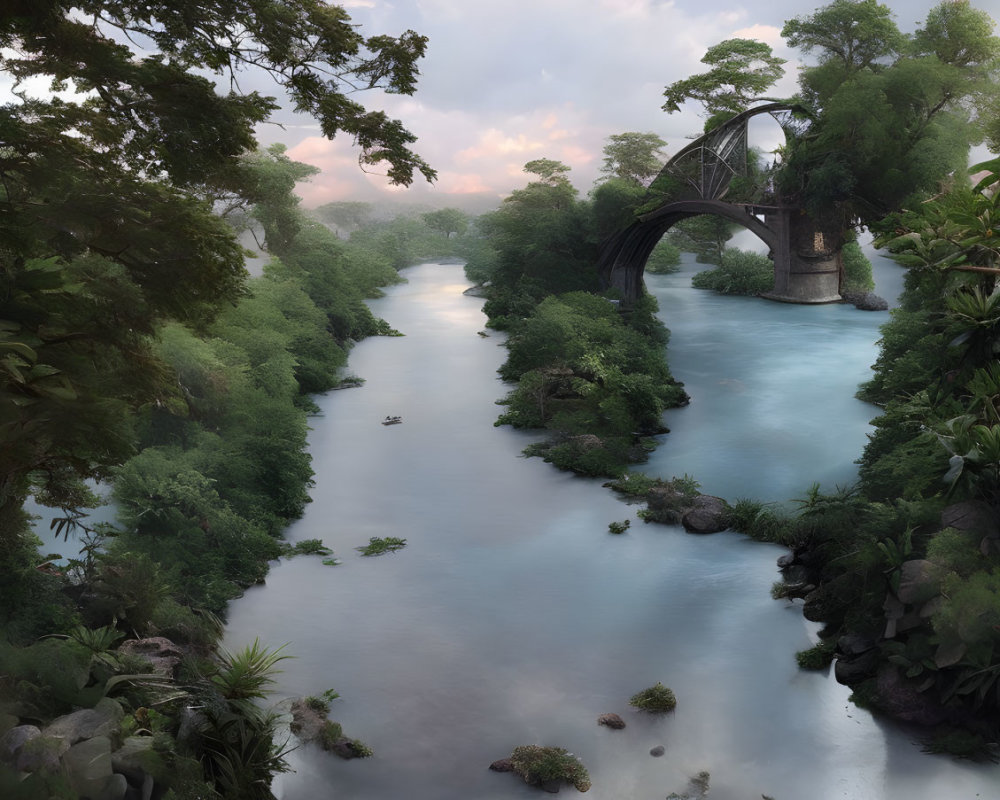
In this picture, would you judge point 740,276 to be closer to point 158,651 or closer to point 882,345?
point 882,345

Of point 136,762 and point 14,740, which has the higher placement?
point 14,740

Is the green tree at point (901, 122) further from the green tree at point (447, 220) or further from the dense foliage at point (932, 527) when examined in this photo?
the green tree at point (447, 220)

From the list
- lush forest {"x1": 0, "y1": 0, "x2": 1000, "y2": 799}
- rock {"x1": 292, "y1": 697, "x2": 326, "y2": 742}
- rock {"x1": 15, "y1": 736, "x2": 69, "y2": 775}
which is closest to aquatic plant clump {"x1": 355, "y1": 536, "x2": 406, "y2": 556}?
lush forest {"x1": 0, "y1": 0, "x2": 1000, "y2": 799}

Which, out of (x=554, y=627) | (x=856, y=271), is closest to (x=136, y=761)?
(x=554, y=627)

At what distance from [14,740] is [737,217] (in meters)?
42.0

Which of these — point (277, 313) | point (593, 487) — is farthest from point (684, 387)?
point (277, 313)

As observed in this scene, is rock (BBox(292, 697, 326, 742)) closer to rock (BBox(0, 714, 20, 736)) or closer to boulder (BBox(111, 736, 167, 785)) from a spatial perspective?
boulder (BBox(111, 736, 167, 785))

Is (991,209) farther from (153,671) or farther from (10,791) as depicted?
(10,791)

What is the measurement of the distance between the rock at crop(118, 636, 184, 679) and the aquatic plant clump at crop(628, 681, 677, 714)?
6519 millimetres

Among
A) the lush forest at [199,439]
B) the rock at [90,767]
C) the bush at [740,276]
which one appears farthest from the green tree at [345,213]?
the rock at [90,767]

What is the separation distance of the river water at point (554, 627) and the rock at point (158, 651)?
72.8 inches

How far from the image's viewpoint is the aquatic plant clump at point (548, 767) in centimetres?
1134

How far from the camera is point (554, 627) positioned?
1572cm

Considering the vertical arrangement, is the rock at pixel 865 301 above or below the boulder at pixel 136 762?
above
